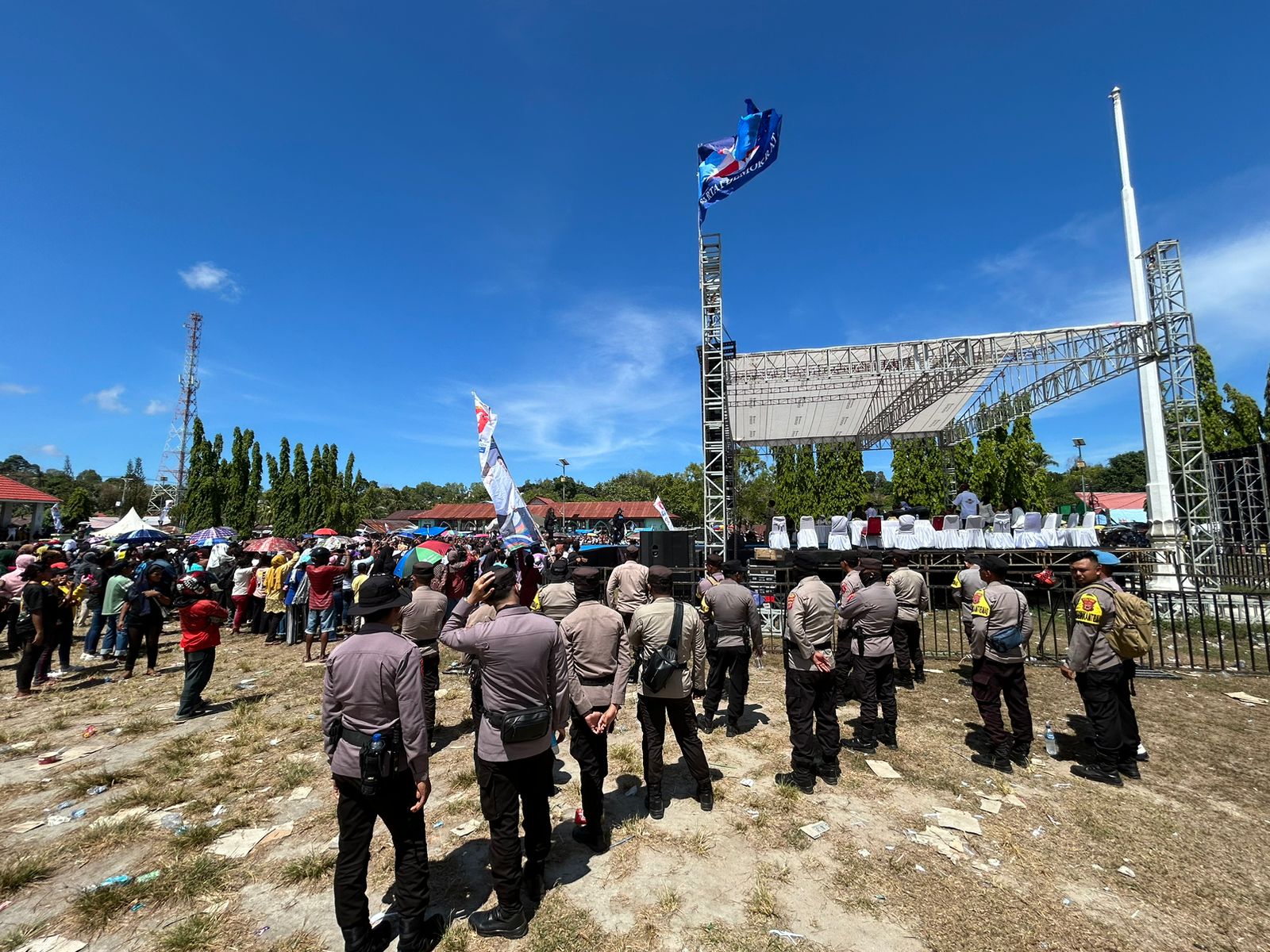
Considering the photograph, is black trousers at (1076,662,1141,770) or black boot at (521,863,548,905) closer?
black boot at (521,863,548,905)

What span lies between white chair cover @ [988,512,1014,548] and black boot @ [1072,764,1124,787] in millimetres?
9740

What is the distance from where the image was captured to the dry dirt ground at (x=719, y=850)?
3.00m

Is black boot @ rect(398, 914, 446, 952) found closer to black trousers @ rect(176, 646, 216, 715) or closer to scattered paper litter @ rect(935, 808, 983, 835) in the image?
scattered paper litter @ rect(935, 808, 983, 835)

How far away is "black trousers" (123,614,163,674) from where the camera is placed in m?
7.78

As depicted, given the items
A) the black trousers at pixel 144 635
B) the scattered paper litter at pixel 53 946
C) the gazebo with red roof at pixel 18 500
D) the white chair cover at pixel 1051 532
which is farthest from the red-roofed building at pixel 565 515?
the scattered paper litter at pixel 53 946

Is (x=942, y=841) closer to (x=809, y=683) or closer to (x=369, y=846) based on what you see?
(x=809, y=683)

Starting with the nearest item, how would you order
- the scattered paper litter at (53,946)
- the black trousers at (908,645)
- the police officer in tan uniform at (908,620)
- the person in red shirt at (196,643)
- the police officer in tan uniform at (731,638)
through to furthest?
the scattered paper litter at (53,946) → the police officer in tan uniform at (731,638) → the person in red shirt at (196,643) → the police officer in tan uniform at (908,620) → the black trousers at (908,645)

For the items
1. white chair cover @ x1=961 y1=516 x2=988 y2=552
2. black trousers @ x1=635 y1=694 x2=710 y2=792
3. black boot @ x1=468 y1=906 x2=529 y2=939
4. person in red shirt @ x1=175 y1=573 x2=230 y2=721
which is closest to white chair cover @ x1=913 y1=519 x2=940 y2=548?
white chair cover @ x1=961 y1=516 x2=988 y2=552

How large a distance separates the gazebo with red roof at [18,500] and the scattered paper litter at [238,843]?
46.3 m

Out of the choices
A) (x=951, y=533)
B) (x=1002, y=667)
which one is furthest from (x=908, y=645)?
(x=951, y=533)

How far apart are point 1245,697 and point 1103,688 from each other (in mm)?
4331

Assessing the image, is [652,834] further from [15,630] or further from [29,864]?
[15,630]

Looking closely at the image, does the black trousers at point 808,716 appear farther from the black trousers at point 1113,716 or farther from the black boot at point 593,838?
the black trousers at point 1113,716

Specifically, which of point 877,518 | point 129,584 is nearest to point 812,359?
point 877,518
